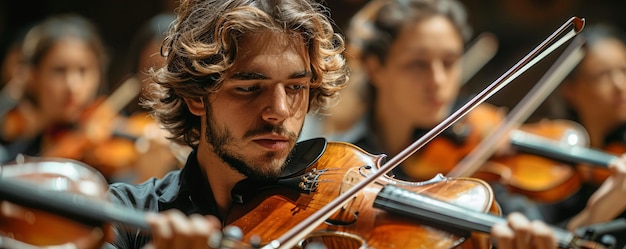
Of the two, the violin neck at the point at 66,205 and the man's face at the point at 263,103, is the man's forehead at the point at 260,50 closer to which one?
the man's face at the point at 263,103

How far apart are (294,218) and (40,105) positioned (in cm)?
255

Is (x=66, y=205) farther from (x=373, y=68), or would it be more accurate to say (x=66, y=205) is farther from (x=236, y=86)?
(x=373, y=68)

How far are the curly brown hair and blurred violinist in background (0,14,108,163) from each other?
2.01 m

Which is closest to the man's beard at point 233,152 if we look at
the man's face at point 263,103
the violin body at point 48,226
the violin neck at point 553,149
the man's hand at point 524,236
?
the man's face at point 263,103

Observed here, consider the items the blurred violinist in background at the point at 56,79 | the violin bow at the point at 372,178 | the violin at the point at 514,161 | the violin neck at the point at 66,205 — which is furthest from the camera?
the blurred violinist in background at the point at 56,79

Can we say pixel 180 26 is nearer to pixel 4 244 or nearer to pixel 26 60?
pixel 4 244

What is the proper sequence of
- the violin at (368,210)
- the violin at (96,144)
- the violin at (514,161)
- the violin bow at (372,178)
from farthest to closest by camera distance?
the violin at (96,144) < the violin at (514,161) < the violin at (368,210) < the violin bow at (372,178)

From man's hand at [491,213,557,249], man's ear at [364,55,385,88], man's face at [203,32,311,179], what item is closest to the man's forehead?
man's face at [203,32,311,179]

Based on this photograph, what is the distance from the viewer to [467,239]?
1.54m

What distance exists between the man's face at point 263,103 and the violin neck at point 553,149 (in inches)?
58.6

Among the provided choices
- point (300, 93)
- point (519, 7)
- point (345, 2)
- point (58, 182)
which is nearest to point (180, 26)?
point (300, 93)

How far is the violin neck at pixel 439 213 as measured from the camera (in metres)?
1.50

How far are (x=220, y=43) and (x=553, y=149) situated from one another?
1.70 meters

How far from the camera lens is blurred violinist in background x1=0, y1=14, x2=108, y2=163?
12.0ft
